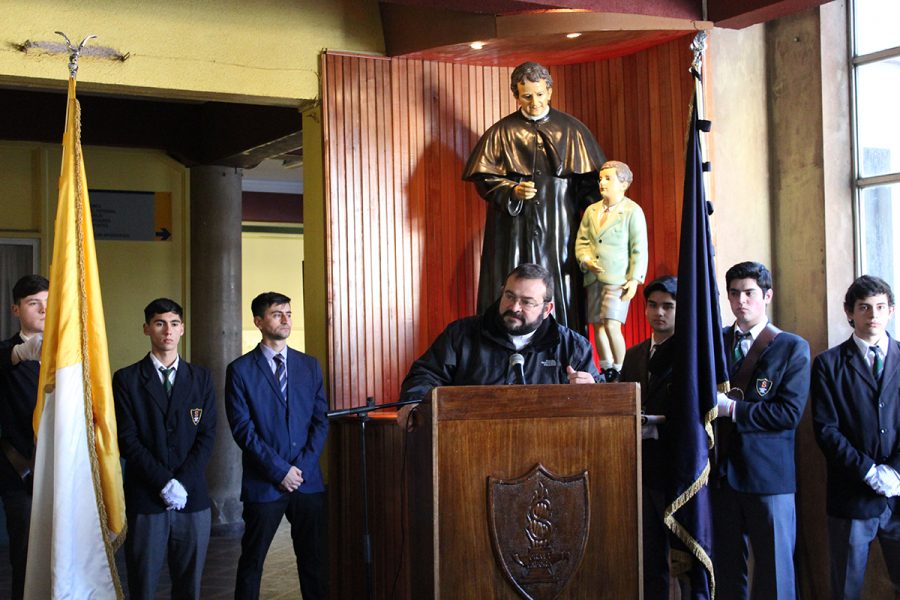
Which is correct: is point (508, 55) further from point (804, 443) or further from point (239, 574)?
point (239, 574)

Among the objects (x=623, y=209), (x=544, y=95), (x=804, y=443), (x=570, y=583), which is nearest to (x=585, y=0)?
(x=544, y=95)

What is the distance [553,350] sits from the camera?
168 inches

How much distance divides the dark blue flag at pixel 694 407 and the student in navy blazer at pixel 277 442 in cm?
173

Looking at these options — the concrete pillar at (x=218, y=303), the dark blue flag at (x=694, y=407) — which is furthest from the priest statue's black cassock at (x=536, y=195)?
the concrete pillar at (x=218, y=303)

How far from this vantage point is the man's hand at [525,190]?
18.3ft

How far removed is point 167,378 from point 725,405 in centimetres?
241

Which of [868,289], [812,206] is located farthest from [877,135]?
[868,289]

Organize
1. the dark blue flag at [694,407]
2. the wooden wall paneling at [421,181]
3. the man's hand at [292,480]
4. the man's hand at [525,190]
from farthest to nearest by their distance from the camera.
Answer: the wooden wall paneling at [421,181] → the man's hand at [525,190] → the man's hand at [292,480] → the dark blue flag at [694,407]

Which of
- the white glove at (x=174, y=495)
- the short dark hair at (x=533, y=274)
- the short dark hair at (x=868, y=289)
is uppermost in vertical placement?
the short dark hair at (x=533, y=274)

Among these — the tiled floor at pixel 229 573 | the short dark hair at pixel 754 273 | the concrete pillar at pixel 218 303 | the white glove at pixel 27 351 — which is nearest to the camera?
the short dark hair at pixel 754 273

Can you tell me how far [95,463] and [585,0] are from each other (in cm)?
304

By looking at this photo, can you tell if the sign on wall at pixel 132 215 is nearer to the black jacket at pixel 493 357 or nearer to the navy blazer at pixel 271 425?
the navy blazer at pixel 271 425

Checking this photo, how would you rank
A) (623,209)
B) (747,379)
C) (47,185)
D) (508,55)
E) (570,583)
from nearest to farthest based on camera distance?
(570,583), (747,379), (623,209), (508,55), (47,185)

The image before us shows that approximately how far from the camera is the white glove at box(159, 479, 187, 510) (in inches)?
187
